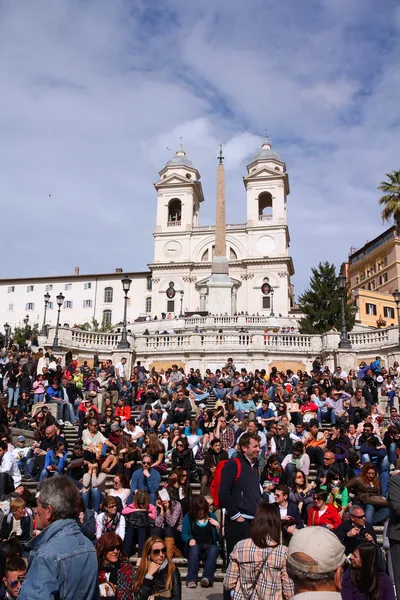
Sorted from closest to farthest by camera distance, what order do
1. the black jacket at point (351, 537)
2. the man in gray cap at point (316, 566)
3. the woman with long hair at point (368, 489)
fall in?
1. the man in gray cap at point (316, 566)
2. the black jacket at point (351, 537)
3. the woman with long hair at point (368, 489)

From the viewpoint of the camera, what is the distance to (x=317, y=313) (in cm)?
4666

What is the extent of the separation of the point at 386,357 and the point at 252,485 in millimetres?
22854

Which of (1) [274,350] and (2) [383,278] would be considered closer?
(1) [274,350]

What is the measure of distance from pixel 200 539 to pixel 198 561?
29 centimetres

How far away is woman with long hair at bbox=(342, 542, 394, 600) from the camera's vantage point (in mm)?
4770

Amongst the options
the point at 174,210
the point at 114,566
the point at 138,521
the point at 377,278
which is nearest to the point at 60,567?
the point at 114,566

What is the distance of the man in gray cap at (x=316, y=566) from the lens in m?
2.84

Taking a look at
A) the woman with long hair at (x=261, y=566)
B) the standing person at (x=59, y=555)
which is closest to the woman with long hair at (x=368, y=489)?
the woman with long hair at (x=261, y=566)

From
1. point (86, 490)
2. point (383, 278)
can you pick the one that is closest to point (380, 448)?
point (86, 490)

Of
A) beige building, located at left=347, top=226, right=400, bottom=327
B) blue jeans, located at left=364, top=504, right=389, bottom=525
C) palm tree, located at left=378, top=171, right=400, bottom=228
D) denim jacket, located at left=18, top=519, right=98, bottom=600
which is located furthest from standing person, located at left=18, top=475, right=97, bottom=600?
beige building, located at left=347, top=226, right=400, bottom=327

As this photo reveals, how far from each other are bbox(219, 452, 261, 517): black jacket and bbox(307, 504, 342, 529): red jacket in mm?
2206

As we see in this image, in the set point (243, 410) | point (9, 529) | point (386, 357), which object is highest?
point (386, 357)

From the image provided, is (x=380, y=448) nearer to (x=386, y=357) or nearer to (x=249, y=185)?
(x=386, y=357)

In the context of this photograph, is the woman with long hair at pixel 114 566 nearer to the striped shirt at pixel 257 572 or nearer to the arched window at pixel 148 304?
the striped shirt at pixel 257 572
